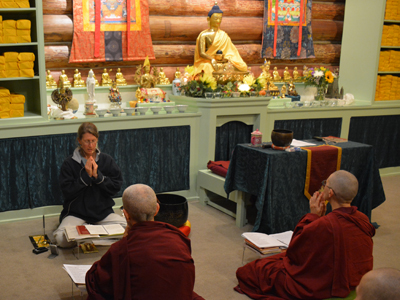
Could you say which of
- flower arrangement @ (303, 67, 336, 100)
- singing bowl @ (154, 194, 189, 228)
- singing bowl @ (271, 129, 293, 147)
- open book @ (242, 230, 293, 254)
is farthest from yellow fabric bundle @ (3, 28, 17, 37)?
flower arrangement @ (303, 67, 336, 100)

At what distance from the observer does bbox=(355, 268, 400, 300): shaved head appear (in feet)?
4.58

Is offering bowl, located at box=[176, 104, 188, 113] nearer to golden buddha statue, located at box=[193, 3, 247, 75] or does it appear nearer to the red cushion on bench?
the red cushion on bench

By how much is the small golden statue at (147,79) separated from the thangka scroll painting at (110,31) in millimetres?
159

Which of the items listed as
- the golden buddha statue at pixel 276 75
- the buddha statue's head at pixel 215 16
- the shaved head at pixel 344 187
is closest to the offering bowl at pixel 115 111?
the buddha statue's head at pixel 215 16

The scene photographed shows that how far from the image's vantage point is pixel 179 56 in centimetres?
588

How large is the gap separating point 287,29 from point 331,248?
450 cm

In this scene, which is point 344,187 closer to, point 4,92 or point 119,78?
point 4,92

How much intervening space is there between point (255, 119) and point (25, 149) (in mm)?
2460

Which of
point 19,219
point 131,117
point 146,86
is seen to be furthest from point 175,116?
point 19,219

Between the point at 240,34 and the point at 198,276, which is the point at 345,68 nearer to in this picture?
the point at 240,34

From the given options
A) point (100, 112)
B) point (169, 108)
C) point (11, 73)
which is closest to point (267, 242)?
point (169, 108)

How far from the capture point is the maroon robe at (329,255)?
2561 mm

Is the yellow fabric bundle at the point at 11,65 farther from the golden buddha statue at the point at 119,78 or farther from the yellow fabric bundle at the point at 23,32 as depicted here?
the golden buddha statue at the point at 119,78

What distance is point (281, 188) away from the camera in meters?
3.73
